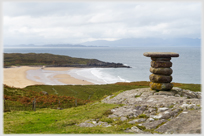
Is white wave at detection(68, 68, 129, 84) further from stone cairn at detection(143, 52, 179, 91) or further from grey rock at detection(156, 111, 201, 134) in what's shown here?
grey rock at detection(156, 111, 201, 134)

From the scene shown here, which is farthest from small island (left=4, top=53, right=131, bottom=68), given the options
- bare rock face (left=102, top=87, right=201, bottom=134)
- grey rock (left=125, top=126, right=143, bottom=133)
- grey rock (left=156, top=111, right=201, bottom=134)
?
grey rock (left=125, top=126, right=143, bottom=133)

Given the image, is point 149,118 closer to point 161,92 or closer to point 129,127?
point 129,127

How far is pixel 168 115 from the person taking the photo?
41.7 feet

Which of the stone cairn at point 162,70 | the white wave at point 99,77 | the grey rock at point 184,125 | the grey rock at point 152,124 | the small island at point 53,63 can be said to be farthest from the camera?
the small island at point 53,63

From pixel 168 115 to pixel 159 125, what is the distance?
1.73 m

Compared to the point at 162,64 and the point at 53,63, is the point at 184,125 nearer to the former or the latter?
the point at 162,64

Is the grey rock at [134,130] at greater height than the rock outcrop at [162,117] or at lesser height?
lesser

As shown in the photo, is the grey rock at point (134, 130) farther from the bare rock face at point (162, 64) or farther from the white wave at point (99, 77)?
the white wave at point (99, 77)

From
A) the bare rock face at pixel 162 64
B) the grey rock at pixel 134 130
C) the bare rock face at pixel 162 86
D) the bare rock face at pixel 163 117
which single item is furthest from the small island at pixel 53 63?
the grey rock at pixel 134 130

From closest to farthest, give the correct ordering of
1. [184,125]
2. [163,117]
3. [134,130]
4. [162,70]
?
[184,125]
[134,130]
[163,117]
[162,70]

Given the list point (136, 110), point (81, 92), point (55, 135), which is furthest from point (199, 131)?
point (81, 92)

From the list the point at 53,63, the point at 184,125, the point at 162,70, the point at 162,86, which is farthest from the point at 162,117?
the point at 53,63

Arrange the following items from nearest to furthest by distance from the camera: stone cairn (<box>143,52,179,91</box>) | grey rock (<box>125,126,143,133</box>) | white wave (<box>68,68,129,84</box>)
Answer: grey rock (<box>125,126,143,133</box>)
stone cairn (<box>143,52,179,91</box>)
white wave (<box>68,68,129,84</box>)

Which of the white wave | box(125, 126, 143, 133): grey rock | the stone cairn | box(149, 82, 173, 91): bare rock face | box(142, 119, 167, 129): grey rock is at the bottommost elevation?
the white wave
